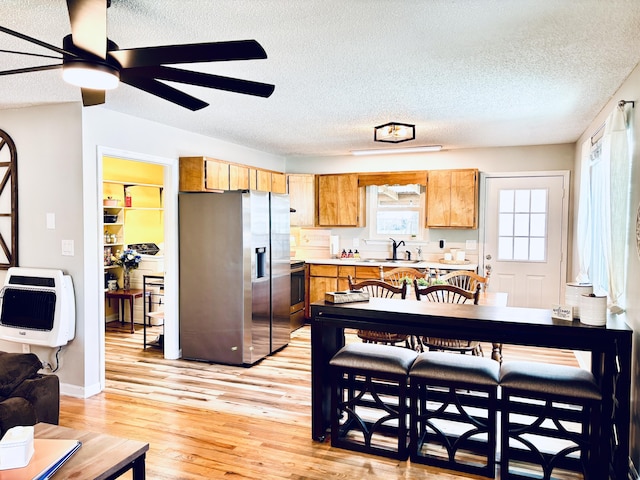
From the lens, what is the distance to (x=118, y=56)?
1.87 metres

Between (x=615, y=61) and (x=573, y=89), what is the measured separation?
23.7 inches

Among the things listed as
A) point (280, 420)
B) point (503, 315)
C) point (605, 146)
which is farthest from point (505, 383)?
point (605, 146)

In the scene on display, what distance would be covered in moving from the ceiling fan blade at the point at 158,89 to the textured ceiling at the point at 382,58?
30cm

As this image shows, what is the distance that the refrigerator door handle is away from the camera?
15.6ft

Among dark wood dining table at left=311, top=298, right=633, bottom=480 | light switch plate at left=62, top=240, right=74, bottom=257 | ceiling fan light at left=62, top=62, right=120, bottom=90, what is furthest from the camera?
light switch plate at left=62, top=240, right=74, bottom=257

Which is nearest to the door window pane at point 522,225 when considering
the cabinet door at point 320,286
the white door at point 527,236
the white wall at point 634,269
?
the white door at point 527,236

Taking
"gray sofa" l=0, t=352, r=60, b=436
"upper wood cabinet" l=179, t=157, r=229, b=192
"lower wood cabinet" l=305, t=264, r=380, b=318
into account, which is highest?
"upper wood cabinet" l=179, t=157, r=229, b=192

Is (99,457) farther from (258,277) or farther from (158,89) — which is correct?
(258,277)

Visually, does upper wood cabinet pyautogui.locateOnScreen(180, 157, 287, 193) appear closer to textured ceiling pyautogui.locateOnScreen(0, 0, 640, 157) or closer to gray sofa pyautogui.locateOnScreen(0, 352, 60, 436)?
textured ceiling pyautogui.locateOnScreen(0, 0, 640, 157)

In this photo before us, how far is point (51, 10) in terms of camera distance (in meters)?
2.11

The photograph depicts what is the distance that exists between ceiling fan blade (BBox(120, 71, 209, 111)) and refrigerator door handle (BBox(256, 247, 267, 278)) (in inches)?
96.0

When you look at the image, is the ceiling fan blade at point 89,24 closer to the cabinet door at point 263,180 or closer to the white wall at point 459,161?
the cabinet door at point 263,180

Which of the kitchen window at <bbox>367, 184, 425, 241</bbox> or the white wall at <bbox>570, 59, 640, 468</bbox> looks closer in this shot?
the white wall at <bbox>570, 59, 640, 468</bbox>

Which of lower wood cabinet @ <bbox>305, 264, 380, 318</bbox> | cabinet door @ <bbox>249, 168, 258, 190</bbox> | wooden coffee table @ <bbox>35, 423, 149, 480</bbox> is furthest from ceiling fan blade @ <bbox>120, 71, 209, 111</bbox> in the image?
lower wood cabinet @ <bbox>305, 264, 380, 318</bbox>
